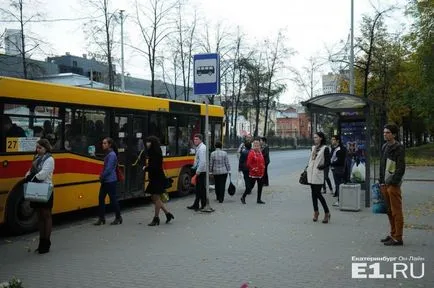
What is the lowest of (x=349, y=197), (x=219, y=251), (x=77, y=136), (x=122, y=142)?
(x=219, y=251)

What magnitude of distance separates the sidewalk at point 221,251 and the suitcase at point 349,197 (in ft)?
0.94

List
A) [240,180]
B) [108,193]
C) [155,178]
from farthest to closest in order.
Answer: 1. [240,180]
2. [108,193]
3. [155,178]

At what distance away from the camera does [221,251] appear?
306 inches

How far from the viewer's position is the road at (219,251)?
6.22m

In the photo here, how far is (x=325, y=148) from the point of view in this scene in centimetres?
1026

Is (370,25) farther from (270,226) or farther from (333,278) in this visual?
(333,278)

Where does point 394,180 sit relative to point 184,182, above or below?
above

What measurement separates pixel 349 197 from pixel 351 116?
4405 mm

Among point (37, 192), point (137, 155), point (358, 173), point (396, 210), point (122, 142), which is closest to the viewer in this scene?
point (37, 192)

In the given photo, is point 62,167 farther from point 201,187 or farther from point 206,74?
point 206,74

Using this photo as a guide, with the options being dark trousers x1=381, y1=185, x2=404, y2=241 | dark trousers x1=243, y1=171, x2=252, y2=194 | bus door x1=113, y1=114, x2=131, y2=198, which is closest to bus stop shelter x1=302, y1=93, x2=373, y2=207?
dark trousers x1=243, y1=171, x2=252, y2=194

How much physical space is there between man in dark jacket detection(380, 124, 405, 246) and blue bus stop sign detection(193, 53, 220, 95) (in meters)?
4.78

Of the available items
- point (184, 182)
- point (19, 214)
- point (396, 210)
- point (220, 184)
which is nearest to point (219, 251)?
point (396, 210)

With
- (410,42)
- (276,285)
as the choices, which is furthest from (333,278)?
(410,42)
